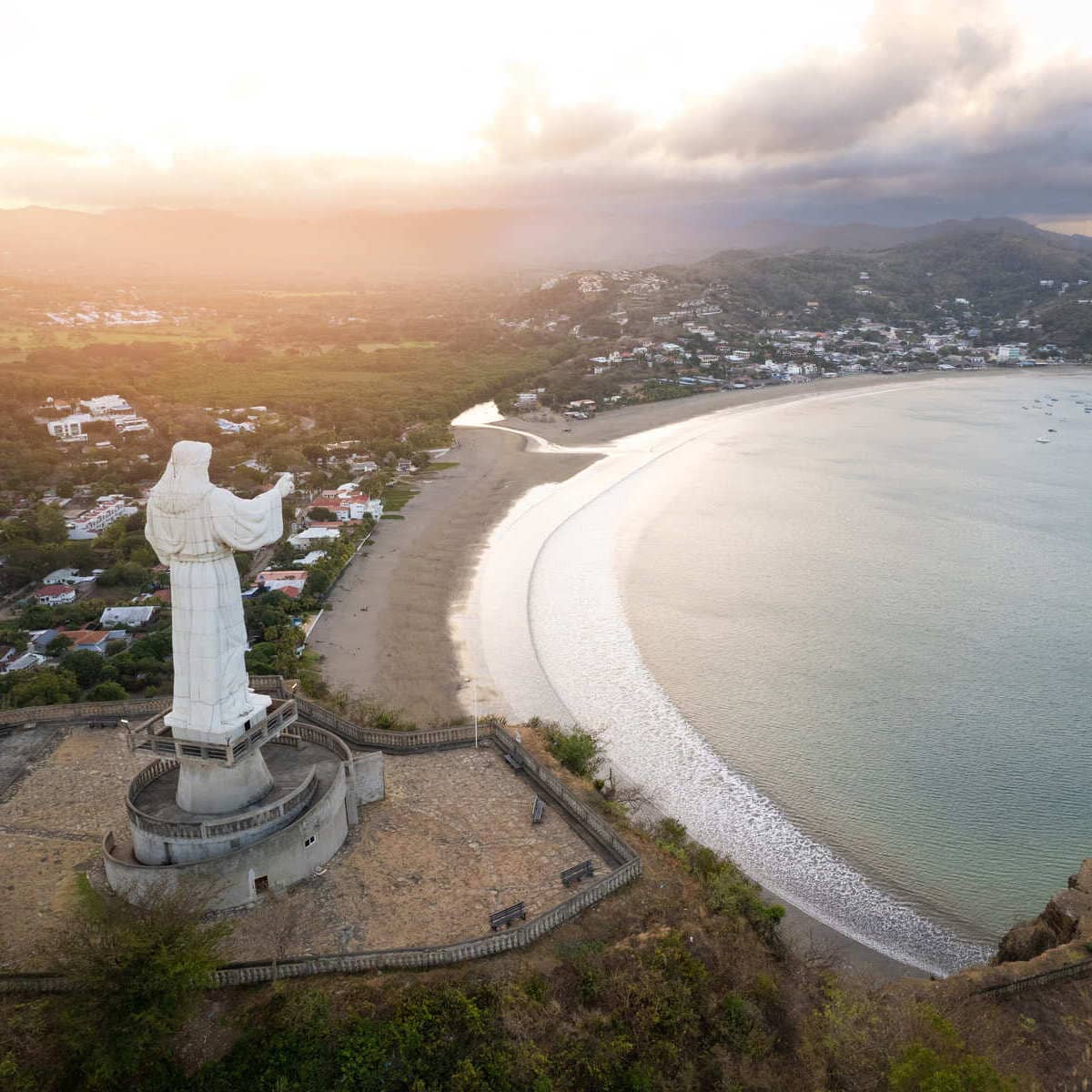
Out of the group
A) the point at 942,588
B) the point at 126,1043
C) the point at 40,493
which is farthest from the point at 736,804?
the point at 40,493

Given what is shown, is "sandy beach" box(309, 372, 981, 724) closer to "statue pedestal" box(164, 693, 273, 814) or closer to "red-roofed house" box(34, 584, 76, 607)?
"red-roofed house" box(34, 584, 76, 607)

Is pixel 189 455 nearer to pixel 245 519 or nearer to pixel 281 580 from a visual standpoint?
pixel 245 519

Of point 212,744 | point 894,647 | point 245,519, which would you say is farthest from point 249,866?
point 894,647

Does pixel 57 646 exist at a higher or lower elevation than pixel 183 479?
lower

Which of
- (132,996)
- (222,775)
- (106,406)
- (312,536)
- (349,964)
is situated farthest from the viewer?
(106,406)

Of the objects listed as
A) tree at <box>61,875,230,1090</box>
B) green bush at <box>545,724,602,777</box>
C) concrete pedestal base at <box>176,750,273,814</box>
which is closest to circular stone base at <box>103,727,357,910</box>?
concrete pedestal base at <box>176,750,273,814</box>

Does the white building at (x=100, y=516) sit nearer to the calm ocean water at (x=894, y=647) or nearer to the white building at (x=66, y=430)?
the white building at (x=66, y=430)
